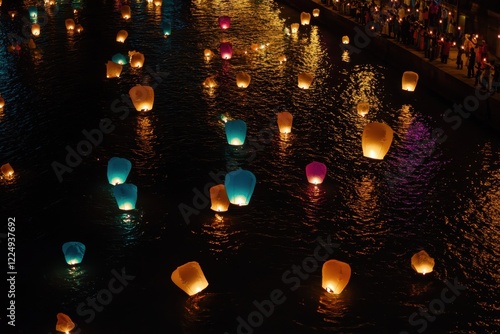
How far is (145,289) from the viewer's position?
1342 centimetres

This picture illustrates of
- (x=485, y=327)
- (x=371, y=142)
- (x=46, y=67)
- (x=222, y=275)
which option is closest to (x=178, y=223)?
(x=222, y=275)

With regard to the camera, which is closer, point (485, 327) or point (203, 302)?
point (485, 327)

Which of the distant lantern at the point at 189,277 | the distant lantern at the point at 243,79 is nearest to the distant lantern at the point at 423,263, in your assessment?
the distant lantern at the point at 189,277

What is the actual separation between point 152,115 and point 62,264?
860 cm

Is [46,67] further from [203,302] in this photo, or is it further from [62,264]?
[203,302]

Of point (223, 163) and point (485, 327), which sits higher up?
point (485, 327)

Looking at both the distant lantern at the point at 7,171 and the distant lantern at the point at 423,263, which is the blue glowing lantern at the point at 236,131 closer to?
the distant lantern at the point at 7,171

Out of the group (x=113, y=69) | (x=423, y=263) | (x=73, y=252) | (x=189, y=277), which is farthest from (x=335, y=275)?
(x=113, y=69)

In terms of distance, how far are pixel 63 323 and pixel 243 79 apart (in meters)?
13.8

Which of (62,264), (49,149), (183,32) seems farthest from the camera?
(183,32)

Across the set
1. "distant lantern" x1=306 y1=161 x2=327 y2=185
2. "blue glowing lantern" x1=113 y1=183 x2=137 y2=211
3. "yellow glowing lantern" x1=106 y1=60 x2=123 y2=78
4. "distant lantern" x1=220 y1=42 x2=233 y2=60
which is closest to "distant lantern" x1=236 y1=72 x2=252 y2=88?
"distant lantern" x1=220 y1=42 x2=233 y2=60

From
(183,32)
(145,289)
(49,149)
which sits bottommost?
(183,32)

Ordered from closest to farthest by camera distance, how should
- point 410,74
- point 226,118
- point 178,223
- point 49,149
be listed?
point 178,223, point 49,149, point 226,118, point 410,74

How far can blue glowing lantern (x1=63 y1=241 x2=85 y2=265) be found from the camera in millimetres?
14086
